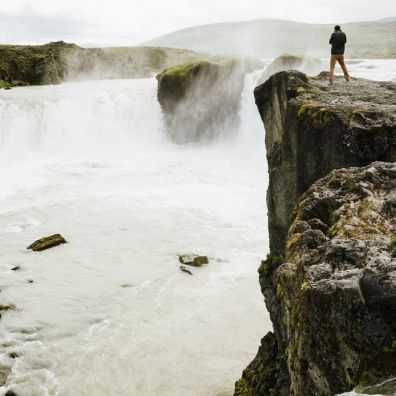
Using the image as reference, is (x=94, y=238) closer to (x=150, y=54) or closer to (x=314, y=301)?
(x=314, y=301)

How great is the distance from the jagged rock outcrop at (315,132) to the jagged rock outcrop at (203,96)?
2207 cm

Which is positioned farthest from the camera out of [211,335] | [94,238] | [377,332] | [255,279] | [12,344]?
[94,238]

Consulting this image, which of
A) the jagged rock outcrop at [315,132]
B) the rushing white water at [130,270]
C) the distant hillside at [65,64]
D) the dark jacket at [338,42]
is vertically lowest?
the rushing white water at [130,270]

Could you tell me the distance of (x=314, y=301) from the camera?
136 inches

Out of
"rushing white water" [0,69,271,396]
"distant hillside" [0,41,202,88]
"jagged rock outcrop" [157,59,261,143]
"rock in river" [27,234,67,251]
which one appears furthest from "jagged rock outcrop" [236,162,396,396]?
"distant hillside" [0,41,202,88]

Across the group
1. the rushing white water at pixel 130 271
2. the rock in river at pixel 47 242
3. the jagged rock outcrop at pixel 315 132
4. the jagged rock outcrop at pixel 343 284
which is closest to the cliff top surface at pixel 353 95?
the jagged rock outcrop at pixel 315 132

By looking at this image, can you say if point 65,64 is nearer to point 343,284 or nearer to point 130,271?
point 130,271

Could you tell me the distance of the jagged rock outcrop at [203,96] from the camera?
1297 inches

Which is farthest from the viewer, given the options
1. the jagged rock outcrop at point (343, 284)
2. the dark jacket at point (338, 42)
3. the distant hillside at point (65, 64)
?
the distant hillside at point (65, 64)

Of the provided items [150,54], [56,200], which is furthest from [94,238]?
[150,54]

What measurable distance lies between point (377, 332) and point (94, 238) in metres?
13.6

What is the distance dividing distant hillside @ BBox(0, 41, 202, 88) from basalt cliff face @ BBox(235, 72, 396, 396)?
133ft

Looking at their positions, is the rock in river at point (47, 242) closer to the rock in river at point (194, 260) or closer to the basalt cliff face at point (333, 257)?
the rock in river at point (194, 260)

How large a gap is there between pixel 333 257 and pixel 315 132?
418cm
